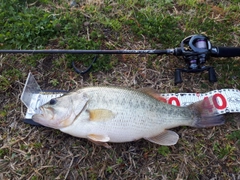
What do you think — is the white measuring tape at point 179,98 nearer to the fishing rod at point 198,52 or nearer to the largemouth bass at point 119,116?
the fishing rod at point 198,52

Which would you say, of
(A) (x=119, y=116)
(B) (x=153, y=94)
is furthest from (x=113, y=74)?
(A) (x=119, y=116)

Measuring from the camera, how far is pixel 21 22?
4.25 meters

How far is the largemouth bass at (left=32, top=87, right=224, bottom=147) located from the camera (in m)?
3.04

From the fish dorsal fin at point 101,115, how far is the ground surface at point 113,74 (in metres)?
0.48

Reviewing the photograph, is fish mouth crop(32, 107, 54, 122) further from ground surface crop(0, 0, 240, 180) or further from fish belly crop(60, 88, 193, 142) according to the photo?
ground surface crop(0, 0, 240, 180)

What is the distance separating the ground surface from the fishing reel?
20 centimetres

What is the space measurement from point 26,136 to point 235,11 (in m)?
3.73

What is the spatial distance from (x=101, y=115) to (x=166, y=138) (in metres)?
0.83

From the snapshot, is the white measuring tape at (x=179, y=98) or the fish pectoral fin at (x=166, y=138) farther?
the white measuring tape at (x=179, y=98)

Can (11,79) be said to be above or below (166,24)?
below

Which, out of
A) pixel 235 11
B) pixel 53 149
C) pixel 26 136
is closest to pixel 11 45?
→ pixel 26 136

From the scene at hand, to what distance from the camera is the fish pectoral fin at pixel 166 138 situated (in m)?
3.15

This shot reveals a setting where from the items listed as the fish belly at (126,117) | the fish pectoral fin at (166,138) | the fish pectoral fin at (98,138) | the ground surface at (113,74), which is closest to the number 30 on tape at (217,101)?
the ground surface at (113,74)

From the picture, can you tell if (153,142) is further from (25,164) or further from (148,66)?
(25,164)
